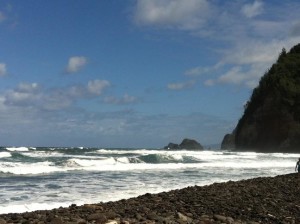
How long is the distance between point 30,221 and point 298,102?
61686 mm

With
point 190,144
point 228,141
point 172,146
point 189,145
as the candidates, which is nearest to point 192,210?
point 228,141

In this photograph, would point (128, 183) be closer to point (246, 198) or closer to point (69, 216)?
point (246, 198)

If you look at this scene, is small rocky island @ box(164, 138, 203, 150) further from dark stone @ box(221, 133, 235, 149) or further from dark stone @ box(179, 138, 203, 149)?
dark stone @ box(221, 133, 235, 149)

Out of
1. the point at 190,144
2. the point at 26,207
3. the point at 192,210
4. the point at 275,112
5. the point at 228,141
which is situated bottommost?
the point at 26,207

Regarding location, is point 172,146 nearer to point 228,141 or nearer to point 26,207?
point 228,141

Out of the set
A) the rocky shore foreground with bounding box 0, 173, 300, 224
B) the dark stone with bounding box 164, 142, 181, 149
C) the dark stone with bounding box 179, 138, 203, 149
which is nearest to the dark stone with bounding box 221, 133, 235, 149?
the dark stone with bounding box 179, 138, 203, 149

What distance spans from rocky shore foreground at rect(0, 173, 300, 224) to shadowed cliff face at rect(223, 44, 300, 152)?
53156mm

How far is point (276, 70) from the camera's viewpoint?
234 feet

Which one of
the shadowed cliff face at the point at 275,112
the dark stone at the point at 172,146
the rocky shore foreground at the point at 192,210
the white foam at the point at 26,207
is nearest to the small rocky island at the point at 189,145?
the dark stone at the point at 172,146

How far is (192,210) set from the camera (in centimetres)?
860

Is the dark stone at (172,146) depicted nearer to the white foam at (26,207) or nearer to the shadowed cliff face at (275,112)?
the shadowed cliff face at (275,112)

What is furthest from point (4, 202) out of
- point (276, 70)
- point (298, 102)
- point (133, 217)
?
point (276, 70)

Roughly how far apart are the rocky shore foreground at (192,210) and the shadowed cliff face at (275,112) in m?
53.2

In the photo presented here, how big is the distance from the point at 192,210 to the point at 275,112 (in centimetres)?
5880
